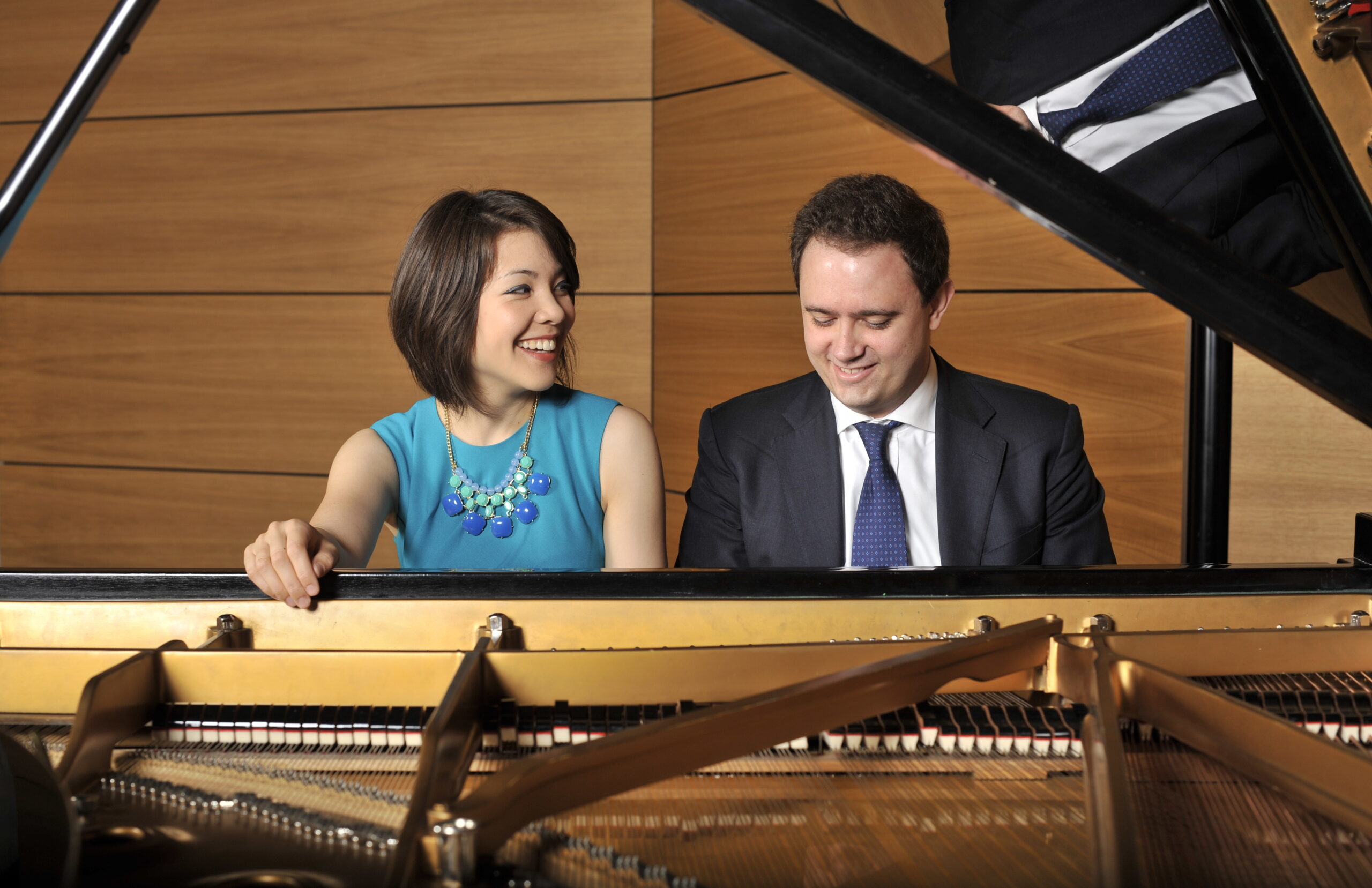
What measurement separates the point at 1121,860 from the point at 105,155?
455 cm

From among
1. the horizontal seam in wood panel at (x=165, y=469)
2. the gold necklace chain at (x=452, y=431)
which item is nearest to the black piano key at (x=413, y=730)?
the gold necklace chain at (x=452, y=431)

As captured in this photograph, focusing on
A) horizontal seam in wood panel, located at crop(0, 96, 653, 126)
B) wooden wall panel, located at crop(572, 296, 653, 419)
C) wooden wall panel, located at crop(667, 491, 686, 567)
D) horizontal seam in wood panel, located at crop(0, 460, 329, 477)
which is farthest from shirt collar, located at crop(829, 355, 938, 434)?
horizontal seam in wood panel, located at crop(0, 460, 329, 477)

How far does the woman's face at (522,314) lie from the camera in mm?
1821

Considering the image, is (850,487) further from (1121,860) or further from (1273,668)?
(1121,860)

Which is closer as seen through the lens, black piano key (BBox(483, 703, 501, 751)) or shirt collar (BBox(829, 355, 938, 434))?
black piano key (BBox(483, 703, 501, 751))

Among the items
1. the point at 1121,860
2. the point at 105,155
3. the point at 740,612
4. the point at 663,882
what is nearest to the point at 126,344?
the point at 105,155

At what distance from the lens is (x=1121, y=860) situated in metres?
0.72

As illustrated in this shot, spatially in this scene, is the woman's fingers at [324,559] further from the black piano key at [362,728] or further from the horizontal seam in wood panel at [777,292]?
the horizontal seam in wood panel at [777,292]

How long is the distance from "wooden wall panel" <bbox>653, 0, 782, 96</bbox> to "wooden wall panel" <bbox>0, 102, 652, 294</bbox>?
174mm

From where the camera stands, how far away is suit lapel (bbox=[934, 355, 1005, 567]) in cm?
193

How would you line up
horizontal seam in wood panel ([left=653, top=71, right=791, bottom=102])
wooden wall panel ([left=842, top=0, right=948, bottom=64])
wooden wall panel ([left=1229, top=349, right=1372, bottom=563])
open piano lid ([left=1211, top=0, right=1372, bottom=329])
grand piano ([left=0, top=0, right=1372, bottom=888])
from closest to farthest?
grand piano ([left=0, top=0, right=1372, bottom=888]), open piano lid ([left=1211, top=0, right=1372, bottom=329]), wooden wall panel ([left=842, top=0, right=948, bottom=64]), wooden wall panel ([left=1229, top=349, right=1372, bottom=563]), horizontal seam in wood panel ([left=653, top=71, right=791, bottom=102])

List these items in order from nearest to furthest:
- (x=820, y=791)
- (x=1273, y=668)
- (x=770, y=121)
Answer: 1. (x=820, y=791)
2. (x=1273, y=668)
3. (x=770, y=121)

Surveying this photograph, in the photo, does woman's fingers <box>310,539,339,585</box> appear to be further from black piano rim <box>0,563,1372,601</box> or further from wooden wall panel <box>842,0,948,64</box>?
wooden wall panel <box>842,0,948,64</box>

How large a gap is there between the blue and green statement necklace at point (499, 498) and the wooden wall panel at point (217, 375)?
189 cm
